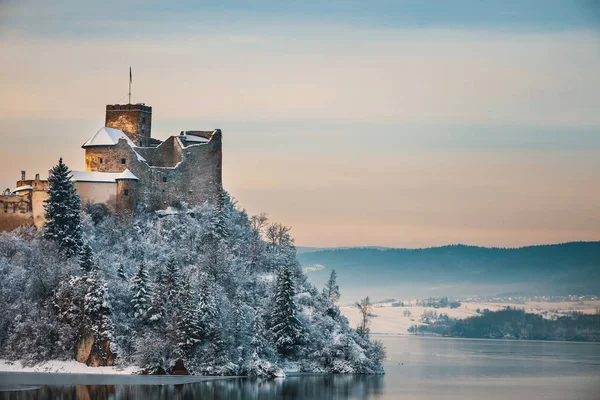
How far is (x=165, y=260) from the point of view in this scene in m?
94.6

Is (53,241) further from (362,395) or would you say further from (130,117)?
(362,395)

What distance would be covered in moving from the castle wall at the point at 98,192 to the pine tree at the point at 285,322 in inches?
692

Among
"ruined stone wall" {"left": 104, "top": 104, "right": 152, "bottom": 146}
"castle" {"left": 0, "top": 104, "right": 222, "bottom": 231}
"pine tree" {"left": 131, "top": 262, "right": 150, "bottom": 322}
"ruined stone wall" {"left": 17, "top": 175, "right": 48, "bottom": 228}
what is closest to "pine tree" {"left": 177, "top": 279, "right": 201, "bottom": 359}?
"pine tree" {"left": 131, "top": 262, "right": 150, "bottom": 322}

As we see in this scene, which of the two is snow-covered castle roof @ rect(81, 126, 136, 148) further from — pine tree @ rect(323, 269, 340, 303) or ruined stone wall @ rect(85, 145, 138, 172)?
pine tree @ rect(323, 269, 340, 303)

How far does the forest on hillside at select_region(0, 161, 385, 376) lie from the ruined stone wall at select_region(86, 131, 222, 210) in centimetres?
134

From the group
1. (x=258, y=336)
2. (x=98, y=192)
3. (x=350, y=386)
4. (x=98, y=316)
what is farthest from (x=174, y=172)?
(x=350, y=386)

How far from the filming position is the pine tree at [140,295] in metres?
86.9

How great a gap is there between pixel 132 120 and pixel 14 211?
51.2 ft

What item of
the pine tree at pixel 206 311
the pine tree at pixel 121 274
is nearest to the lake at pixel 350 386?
the pine tree at pixel 206 311

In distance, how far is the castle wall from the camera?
318 ft

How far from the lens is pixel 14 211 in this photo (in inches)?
3757

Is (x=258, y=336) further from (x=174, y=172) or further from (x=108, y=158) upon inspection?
(x=108, y=158)

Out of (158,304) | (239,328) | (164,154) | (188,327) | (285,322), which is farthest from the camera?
(164,154)

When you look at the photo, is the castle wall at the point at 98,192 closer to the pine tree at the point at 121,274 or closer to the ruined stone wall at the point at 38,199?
the ruined stone wall at the point at 38,199
